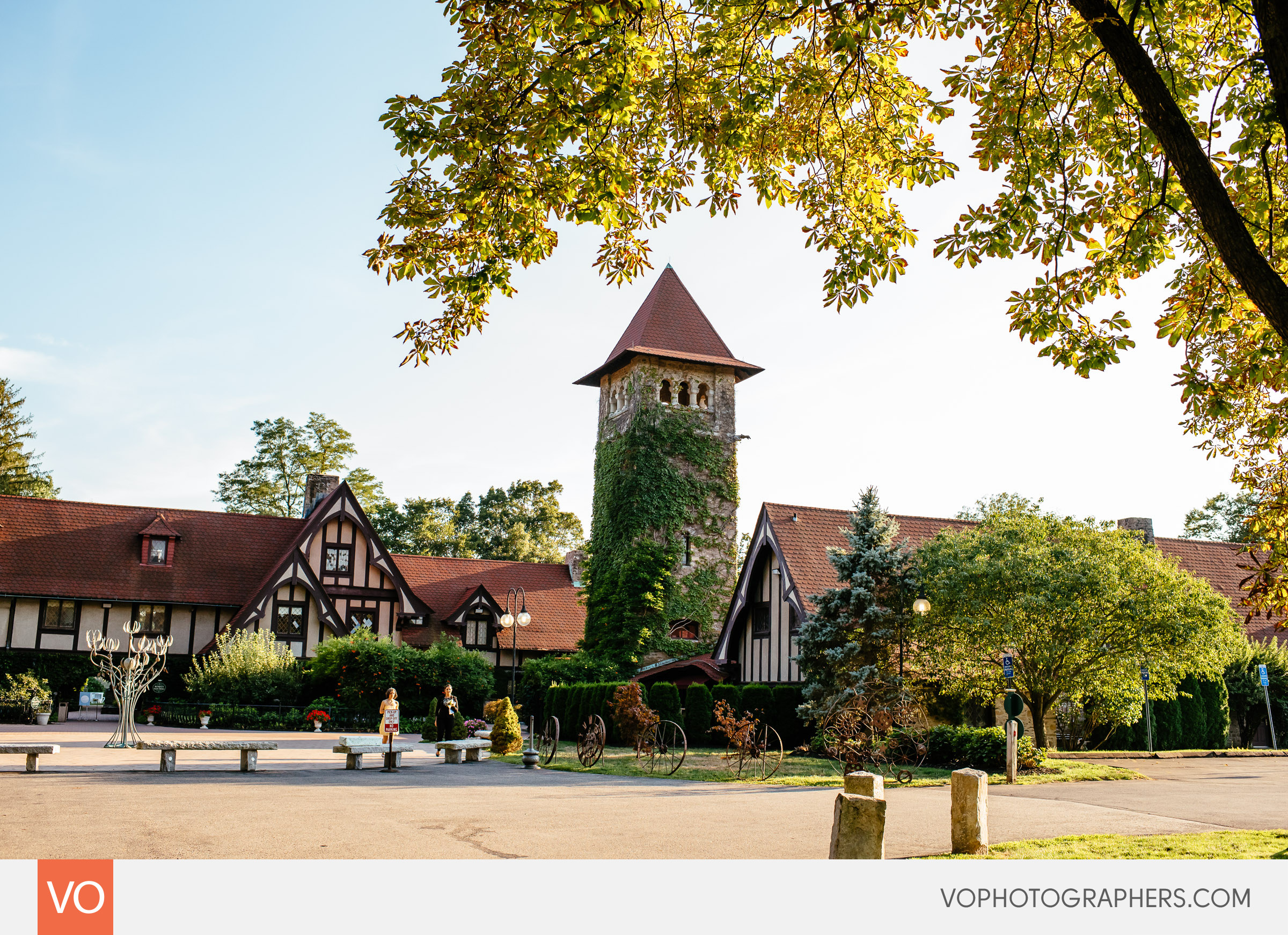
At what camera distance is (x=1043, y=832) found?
10.2 m

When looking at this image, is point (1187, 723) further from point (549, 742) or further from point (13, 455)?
point (13, 455)

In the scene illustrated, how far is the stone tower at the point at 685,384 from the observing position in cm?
3678

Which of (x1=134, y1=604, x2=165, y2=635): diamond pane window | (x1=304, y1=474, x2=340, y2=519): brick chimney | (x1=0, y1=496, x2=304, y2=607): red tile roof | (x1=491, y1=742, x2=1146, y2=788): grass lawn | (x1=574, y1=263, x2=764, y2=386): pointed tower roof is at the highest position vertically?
(x1=574, y1=263, x2=764, y2=386): pointed tower roof

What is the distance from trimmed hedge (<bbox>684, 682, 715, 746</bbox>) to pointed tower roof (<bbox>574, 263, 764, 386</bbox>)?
14849mm

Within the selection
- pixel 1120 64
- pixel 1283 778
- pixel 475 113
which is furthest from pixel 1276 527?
pixel 1283 778

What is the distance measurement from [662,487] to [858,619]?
47.5 ft

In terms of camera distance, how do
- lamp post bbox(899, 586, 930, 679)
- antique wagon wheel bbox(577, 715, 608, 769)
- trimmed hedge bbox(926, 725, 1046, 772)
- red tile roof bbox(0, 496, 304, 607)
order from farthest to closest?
red tile roof bbox(0, 496, 304, 607) → lamp post bbox(899, 586, 930, 679) → antique wagon wheel bbox(577, 715, 608, 769) → trimmed hedge bbox(926, 725, 1046, 772)

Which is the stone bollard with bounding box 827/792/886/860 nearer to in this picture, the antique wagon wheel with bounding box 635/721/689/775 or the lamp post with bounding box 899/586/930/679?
the antique wagon wheel with bounding box 635/721/689/775

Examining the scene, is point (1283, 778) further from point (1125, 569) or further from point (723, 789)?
point (723, 789)

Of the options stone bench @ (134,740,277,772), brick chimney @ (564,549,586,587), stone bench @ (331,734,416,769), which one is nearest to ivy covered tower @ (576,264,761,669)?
brick chimney @ (564,549,586,587)

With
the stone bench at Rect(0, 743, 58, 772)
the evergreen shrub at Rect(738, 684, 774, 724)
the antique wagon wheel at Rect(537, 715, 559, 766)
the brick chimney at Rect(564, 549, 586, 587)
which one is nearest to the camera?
the stone bench at Rect(0, 743, 58, 772)

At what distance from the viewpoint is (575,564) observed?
44.6 metres

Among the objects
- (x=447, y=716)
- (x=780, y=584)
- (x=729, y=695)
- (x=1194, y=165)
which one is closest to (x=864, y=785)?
(x=1194, y=165)
